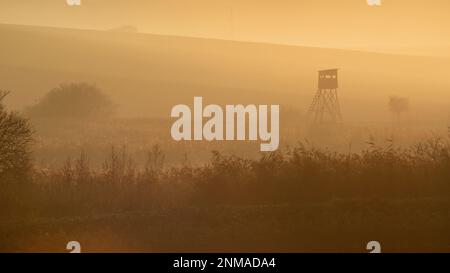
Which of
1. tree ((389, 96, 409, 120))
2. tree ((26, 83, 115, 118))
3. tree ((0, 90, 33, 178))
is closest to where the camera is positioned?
tree ((0, 90, 33, 178))

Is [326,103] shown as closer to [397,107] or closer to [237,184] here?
[397,107]

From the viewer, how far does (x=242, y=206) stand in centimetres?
1251

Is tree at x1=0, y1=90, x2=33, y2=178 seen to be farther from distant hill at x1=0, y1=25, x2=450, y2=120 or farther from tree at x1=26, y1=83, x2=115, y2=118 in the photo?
distant hill at x1=0, y1=25, x2=450, y2=120

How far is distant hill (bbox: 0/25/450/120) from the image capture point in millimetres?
29062

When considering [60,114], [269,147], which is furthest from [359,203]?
[60,114]

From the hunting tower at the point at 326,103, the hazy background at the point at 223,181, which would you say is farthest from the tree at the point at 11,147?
the hunting tower at the point at 326,103

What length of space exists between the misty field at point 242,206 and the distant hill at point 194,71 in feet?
36.5

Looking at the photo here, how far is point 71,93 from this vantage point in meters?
26.0

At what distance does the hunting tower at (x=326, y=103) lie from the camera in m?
21.4

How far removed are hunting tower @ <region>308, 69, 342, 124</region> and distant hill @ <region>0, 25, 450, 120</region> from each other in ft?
4.26

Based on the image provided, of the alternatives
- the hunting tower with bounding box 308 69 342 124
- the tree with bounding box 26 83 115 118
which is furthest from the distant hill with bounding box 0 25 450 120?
the hunting tower with bounding box 308 69 342 124

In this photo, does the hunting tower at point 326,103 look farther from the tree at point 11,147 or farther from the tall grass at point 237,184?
the tree at point 11,147
